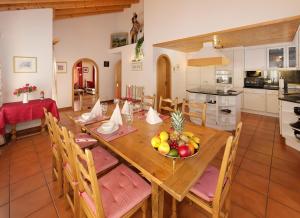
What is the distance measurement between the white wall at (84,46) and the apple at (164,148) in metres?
6.01

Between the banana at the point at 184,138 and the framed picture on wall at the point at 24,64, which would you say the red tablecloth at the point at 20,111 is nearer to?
the framed picture on wall at the point at 24,64

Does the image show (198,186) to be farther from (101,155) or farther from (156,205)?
(101,155)

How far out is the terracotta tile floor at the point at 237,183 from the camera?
1.65 meters

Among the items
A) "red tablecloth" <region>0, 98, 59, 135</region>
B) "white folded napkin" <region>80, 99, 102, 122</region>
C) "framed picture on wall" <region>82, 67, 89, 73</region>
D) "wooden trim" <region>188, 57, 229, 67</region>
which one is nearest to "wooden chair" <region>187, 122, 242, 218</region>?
"white folded napkin" <region>80, 99, 102, 122</region>

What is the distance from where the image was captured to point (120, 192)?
1235 millimetres

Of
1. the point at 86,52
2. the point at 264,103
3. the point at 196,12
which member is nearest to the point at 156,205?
the point at 196,12

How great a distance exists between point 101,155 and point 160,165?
84 cm

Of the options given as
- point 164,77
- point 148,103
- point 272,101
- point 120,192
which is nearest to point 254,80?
point 272,101

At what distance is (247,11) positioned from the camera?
10.6ft

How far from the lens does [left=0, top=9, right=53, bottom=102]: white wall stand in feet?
11.8

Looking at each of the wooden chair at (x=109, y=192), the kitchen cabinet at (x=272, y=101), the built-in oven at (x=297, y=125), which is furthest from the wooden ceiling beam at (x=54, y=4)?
the kitchen cabinet at (x=272, y=101)

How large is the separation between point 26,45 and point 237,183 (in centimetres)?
472

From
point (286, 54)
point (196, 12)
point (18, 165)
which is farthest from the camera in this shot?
point (286, 54)

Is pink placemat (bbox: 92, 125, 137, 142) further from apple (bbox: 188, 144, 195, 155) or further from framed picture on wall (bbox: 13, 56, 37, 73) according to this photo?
framed picture on wall (bbox: 13, 56, 37, 73)
